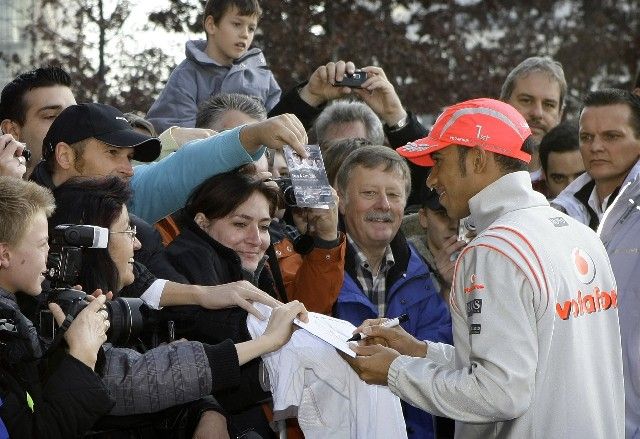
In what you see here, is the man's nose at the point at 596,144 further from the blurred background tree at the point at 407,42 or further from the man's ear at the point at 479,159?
the blurred background tree at the point at 407,42

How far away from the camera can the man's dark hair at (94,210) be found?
5.35 m

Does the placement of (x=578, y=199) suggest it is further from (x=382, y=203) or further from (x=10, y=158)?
(x=10, y=158)

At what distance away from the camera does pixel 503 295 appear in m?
4.59

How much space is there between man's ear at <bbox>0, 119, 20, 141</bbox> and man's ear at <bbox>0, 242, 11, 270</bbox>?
217 cm

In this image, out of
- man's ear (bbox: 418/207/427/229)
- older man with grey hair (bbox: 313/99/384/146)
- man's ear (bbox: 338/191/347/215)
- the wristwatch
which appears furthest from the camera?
older man with grey hair (bbox: 313/99/384/146)

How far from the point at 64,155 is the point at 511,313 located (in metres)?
2.49

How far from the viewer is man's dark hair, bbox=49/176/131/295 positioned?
17.5 feet

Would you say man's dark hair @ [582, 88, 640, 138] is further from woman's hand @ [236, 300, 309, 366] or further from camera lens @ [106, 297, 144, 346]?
camera lens @ [106, 297, 144, 346]

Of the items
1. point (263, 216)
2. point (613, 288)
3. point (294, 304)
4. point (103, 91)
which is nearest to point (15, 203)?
point (294, 304)

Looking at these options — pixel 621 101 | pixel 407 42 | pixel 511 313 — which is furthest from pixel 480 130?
pixel 407 42

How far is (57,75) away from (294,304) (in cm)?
224

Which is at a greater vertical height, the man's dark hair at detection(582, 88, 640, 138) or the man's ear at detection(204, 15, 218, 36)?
the man's ear at detection(204, 15, 218, 36)

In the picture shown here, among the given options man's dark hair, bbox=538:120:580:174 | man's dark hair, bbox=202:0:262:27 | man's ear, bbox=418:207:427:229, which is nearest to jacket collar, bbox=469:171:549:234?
man's ear, bbox=418:207:427:229

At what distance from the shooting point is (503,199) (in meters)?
4.91
